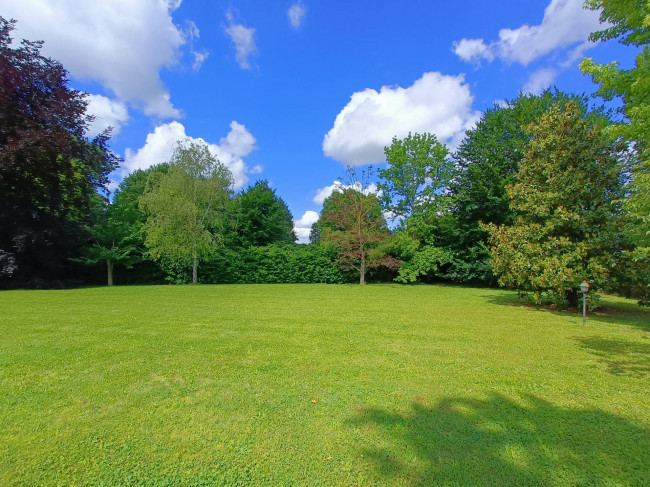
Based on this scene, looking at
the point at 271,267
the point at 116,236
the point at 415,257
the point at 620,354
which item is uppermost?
the point at 116,236

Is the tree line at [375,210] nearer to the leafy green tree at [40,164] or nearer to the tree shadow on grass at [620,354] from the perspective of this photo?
the leafy green tree at [40,164]

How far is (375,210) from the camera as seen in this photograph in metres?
20.6

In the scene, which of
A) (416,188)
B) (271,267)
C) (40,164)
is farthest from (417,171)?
(40,164)

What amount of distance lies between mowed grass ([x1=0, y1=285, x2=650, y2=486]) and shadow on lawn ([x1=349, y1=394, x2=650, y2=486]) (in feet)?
0.04

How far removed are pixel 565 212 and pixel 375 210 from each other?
12.3 metres

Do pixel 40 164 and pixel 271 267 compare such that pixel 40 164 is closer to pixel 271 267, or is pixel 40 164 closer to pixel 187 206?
pixel 187 206

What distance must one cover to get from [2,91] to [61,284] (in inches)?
376

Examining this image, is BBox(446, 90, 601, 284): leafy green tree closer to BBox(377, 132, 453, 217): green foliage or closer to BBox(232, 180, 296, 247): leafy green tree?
BBox(377, 132, 453, 217): green foliage

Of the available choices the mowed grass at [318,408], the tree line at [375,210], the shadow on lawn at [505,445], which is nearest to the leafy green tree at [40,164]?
the tree line at [375,210]

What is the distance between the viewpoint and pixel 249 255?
21.3 m

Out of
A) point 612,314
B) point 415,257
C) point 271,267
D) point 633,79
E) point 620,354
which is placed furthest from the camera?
point 271,267

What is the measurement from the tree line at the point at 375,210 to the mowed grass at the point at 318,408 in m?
4.50

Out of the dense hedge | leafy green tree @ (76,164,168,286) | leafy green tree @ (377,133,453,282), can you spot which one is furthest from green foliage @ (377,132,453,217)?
leafy green tree @ (76,164,168,286)

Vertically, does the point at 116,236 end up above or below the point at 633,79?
below
